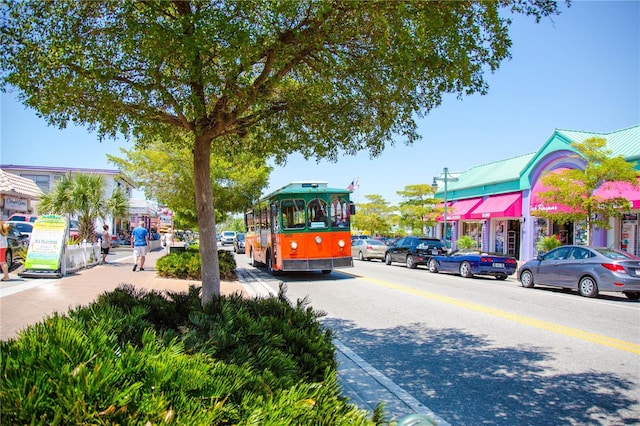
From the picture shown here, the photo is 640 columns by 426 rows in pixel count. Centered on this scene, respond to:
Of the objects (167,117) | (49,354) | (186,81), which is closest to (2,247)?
(167,117)

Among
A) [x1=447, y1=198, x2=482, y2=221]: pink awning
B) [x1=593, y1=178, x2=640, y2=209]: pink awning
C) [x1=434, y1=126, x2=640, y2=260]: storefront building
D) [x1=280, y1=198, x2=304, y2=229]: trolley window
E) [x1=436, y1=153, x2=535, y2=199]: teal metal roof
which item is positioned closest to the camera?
[x1=280, y1=198, x2=304, y2=229]: trolley window

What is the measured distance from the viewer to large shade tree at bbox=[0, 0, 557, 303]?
177 inches

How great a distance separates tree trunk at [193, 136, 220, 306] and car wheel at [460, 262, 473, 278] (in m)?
15.9

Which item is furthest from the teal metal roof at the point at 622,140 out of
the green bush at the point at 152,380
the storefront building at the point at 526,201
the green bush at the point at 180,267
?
the green bush at the point at 152,380

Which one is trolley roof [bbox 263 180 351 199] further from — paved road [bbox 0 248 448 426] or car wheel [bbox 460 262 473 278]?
car wheel [bbox 460 262 473 278]

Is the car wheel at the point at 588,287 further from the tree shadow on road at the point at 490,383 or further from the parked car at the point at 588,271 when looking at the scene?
the tree shadow on road at the point at 490,383

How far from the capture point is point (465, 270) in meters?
20.0

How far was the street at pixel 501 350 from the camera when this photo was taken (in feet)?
17.0

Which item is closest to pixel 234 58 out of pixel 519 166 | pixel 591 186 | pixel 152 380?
pixel 152 380

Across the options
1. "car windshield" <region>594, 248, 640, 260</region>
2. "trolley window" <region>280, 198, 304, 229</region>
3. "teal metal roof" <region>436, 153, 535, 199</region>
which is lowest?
"car windshield" <region>594, 248, 640, 260</region>

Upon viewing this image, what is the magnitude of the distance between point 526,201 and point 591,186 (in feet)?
35.1

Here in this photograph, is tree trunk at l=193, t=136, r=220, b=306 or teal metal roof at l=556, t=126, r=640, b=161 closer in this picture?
tree trunk at l=193, t=136, r=220, b=306

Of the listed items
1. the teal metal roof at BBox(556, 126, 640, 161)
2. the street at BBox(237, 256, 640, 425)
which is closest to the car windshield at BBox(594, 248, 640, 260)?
the street at BBox(237, 256, 640, 425)

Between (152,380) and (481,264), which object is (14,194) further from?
(152,380)
